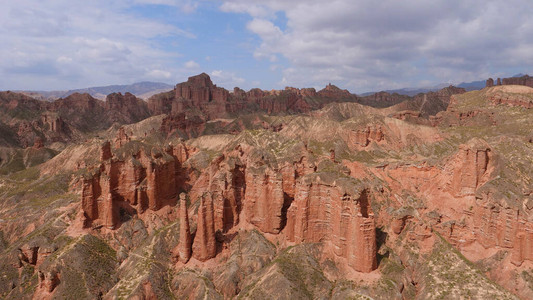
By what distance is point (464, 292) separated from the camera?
44.6m

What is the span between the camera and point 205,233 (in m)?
56.8

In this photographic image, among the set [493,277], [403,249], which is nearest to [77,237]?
[403,249]

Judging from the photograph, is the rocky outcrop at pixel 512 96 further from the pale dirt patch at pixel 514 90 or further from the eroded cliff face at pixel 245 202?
the eroded cliff face at pixel 245 202

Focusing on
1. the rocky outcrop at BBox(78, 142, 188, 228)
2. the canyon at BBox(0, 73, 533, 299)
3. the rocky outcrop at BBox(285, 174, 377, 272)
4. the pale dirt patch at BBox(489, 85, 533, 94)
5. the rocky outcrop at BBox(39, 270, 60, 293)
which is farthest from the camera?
the pale dirt patch at BBox(489, 85, 533, 94)

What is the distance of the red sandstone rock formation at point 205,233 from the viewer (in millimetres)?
56156

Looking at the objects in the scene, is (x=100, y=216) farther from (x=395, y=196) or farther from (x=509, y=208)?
(x=509, y=208)

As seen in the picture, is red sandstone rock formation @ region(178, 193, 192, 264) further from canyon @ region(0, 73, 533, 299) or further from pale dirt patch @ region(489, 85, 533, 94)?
pale dirt patch @ region(489, 85, 533, 94)

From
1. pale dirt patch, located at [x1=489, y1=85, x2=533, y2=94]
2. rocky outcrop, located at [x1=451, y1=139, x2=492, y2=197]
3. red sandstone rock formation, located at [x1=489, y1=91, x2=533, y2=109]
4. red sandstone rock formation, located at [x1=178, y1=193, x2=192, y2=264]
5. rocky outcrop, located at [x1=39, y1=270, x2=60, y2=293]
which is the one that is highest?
pale dirt patch, located at [x1=489, y1=85, x2=533, y2=94]

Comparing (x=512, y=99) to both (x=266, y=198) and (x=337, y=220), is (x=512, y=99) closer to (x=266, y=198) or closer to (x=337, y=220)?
(x=337, y=220)

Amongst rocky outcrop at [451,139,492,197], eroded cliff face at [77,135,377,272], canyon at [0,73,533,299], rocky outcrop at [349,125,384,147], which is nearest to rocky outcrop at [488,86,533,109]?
rocky outcrop at [349,125,384,147]

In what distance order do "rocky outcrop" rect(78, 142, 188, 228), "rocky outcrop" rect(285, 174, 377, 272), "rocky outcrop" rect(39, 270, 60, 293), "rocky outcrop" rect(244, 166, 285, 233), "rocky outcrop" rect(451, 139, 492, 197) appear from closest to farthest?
"rocky outcrop" rect(285, 174, 377, 272) < "rocky outcrop" rect(39, 270, 60, 293) < "rocky outcrop" rect(244, 166, 285, 233) < "rocky outcrop" rect(451, 139, 492, 197) < "rocky outcrop" rect(78, 142, 188, 228)

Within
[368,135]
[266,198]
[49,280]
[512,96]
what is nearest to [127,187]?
[49,280]

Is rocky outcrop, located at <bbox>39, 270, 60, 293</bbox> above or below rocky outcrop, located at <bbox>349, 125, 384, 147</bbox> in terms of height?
below

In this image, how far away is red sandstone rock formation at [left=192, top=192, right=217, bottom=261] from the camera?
56156mm
